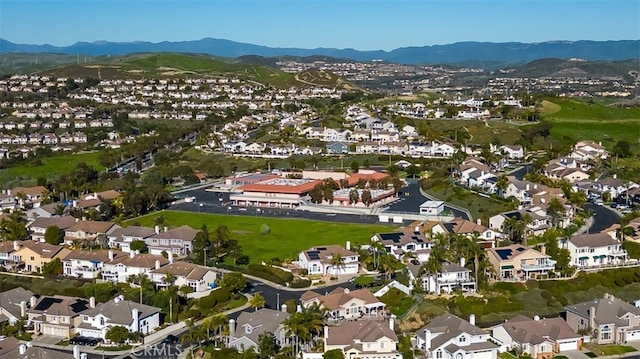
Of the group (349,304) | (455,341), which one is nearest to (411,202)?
(349,304)

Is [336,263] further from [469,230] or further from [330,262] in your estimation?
[469,230]

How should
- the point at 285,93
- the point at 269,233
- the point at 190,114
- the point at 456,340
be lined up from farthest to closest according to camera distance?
the point at 285,93 → the point at 190,114 → the point at 269,233 → the point at 456,340

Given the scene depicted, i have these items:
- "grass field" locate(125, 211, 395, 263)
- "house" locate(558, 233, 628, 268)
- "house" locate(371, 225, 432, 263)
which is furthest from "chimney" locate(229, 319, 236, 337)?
"house" locate(558, 233, 628, 268)

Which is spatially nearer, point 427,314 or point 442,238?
point 427,314

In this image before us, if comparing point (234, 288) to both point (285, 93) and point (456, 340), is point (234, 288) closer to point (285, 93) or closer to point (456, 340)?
point (456, 340)

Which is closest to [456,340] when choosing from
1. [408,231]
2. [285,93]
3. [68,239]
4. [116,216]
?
[408,231]

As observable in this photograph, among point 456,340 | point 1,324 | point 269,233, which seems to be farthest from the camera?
point 269,233

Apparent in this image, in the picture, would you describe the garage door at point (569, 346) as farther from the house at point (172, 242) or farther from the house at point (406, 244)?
the house at point (172, 242)

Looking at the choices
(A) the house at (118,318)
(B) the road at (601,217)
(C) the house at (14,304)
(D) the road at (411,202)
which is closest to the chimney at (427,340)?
(A) the house at (118,318)
